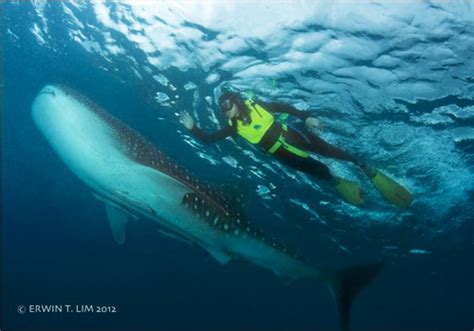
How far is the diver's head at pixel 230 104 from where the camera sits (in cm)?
775

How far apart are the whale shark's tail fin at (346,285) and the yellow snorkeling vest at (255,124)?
3.65m

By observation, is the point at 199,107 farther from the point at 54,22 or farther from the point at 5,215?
the point at 5,215

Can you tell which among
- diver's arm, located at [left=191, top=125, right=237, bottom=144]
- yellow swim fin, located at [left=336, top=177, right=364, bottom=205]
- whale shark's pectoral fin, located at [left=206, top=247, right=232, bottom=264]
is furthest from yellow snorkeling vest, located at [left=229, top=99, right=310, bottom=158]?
whale shark's pectoral fin, located at [left=206, top=247, right=232, bottom=264]

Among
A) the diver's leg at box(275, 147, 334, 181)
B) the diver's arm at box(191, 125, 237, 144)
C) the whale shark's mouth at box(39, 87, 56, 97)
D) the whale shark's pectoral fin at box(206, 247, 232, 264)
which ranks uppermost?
the whale shark's mouth at box(39, 87, 56, 97)

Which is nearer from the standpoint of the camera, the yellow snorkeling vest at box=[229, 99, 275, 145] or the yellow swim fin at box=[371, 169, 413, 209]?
the yellow snorkeling vest at box=[229, 99, 275, 145]

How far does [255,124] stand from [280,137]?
0.67 meters

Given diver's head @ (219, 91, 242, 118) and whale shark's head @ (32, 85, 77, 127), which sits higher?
diver's head @ (219, 91, 242, 118)

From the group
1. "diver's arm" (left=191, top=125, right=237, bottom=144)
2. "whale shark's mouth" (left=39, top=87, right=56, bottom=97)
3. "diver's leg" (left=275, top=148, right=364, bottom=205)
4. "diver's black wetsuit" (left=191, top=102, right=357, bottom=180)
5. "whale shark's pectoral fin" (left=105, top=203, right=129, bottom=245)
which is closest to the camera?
"whale shark's mouth" (left=39, top=87, right=56, bottom=97)

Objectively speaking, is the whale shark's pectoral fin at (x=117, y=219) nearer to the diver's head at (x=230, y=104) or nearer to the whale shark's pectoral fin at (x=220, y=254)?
the whale shark's pectoral fin at (x=220, y=254)

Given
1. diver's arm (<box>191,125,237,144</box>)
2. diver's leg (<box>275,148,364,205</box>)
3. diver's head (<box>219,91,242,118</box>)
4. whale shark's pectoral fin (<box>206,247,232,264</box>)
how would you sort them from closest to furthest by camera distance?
1. whale shark's pectoral fin (<box>206,247,232,264</box>)
2. diver's head (<box>219,91,242,118</box>)
3. diver's arm (<box>191,125,237,144</box>)
4. diver's leg (<box>275,148,364,205</box>)

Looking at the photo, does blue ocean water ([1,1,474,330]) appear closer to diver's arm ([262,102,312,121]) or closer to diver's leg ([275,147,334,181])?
diver's arm ([262,102,312,121])

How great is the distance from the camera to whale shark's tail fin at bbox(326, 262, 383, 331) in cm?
823

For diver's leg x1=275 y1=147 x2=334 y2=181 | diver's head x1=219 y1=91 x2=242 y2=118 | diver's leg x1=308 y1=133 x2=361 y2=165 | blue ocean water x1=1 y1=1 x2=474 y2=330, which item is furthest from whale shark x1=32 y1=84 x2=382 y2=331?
diver's leg x1=308 y1=133 x2=361 y2=165

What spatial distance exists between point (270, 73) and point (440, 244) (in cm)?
1985
